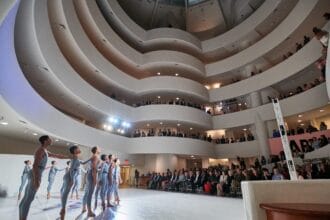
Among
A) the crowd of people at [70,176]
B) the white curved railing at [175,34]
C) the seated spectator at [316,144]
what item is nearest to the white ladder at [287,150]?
the crowd of people at [70,176]

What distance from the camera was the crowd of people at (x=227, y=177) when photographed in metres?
7.85

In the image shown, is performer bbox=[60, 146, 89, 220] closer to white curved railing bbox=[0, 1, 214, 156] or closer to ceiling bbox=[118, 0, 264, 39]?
white curved railing bbox=[0, 1, 214, 156]

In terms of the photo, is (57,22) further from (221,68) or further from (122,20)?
(221,68)

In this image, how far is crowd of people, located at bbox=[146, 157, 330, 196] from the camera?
7851 millimetres

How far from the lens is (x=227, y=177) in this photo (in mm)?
10578

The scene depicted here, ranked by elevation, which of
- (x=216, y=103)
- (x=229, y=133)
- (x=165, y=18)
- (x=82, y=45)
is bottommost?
(x=229, y=133)

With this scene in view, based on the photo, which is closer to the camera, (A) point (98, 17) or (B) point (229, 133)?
(A) point (98, 17)

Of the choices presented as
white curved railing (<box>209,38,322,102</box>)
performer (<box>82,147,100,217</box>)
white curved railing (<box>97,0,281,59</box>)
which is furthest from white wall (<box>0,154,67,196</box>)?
white curved railing (<box>209,38,322,102</box>)

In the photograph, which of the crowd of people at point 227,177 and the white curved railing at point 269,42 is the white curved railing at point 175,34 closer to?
the white curved railing at point 269,42

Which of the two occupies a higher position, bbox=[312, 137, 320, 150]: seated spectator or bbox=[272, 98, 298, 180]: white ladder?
bbox=[312, 137, 320, 150]: seated spectator

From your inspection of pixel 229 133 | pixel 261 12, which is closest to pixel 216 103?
pixel 229 133

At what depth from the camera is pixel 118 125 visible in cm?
1719

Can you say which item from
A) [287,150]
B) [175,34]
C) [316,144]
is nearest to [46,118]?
[287,150]

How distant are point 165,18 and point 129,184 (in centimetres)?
1869
